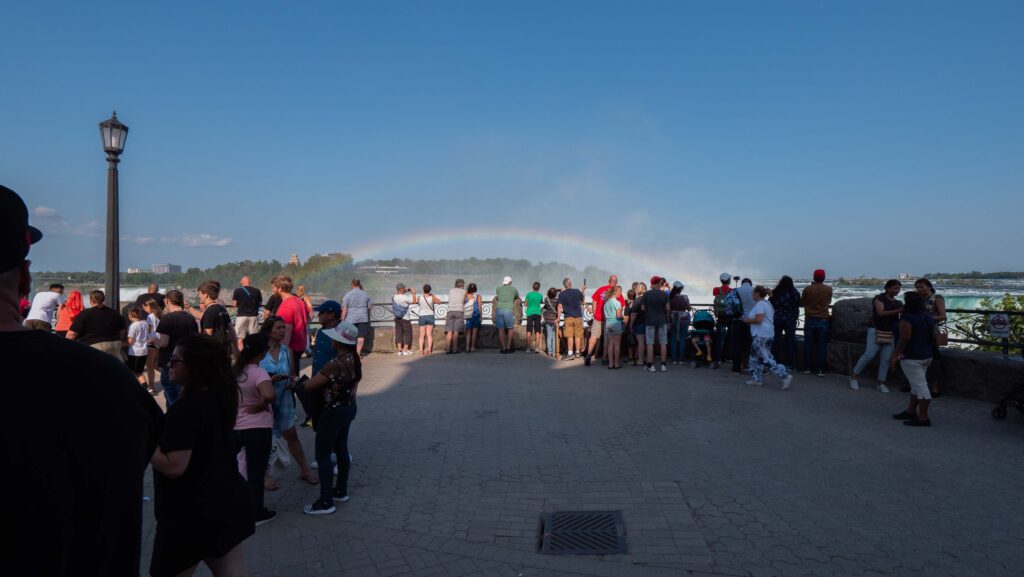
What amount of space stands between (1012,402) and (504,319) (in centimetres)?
948

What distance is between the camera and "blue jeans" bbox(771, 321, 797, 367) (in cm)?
1117

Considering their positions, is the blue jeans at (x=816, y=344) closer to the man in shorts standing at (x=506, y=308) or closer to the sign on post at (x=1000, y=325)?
the sign on post at (x=1000, y=325)

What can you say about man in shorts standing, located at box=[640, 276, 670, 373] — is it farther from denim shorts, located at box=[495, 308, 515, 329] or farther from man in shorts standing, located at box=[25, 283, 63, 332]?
man in shorts standing, located at box=[25, 283, 63, 332]

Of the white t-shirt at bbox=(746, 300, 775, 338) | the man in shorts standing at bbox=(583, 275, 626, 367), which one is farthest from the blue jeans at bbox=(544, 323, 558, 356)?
the white t-shirt at bbox=(746, 300, 775, 338)

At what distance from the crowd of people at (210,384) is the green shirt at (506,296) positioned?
1.24 meters

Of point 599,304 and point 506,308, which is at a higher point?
point 599,304

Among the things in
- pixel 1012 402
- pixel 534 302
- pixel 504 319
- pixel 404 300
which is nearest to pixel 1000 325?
pixel 1012 402

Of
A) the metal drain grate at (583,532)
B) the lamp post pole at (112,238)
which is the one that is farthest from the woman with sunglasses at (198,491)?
the lamp post pole at (112,238)

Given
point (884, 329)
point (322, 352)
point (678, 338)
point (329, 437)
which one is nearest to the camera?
point (329, 437)

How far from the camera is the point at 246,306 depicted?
1105cm

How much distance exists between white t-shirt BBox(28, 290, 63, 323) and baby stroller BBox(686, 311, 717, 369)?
1187 cm

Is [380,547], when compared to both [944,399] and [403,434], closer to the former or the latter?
[403,434]

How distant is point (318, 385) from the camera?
479 centimetres

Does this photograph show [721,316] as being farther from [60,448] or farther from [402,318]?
[60,448]
